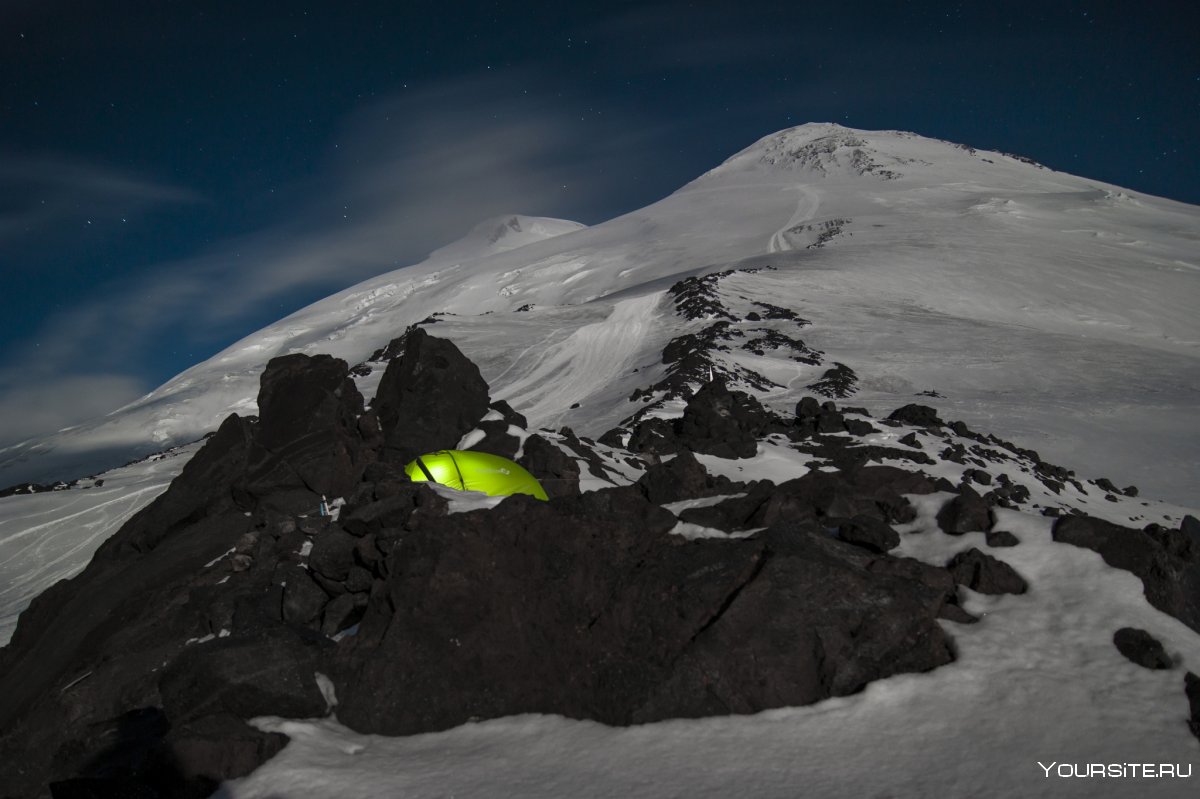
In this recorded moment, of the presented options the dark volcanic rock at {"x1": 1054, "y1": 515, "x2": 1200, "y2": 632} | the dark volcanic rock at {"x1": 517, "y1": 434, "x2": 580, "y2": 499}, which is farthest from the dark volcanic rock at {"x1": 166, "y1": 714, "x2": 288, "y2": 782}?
the dark volcanic rock at {"x1": 1054, "y1": 515, "x2": 1200, "y2": 632}

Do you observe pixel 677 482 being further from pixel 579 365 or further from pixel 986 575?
pixel 579 365

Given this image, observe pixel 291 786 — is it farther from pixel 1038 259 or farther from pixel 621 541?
pixel 1038 259

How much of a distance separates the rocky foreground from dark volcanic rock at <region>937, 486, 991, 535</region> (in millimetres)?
24

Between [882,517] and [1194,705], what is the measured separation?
3681 millimetres

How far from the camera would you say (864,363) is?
1550 inches

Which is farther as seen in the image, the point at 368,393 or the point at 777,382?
the point at 368,393

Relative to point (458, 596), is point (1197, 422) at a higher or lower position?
lower

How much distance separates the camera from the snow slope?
1302 inches

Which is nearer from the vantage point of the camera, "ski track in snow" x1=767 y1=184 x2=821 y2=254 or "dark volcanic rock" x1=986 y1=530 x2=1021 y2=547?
"dark volcanic rock" x1=986 y1=530 x2=1021 y2=547

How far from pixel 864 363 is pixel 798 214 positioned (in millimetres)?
69544

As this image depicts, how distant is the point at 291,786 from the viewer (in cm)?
552

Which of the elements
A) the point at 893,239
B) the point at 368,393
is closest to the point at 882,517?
the point at 368,393

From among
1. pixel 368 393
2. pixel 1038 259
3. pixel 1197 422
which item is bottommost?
pixel 1197 422

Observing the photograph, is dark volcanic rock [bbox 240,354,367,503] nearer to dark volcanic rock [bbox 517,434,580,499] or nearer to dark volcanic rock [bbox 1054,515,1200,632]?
dark volcanic rock [bbox 517,434,580,499]
